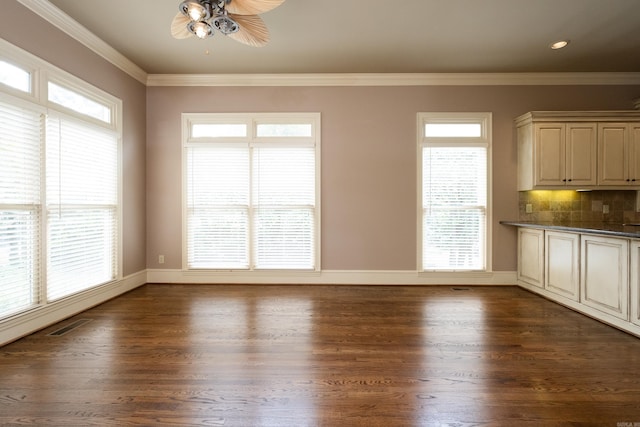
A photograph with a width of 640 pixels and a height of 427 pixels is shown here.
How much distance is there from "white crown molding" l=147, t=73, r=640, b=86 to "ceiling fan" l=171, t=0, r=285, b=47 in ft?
5.76

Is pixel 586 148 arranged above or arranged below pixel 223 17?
below

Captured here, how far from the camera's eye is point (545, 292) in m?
4.00

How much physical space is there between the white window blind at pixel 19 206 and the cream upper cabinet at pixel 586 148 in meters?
5.66

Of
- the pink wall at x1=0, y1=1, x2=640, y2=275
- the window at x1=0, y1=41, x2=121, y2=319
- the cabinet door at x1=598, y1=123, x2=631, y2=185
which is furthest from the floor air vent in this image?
the cabinet door at x1=598, y1=123, x2=631, y2=185

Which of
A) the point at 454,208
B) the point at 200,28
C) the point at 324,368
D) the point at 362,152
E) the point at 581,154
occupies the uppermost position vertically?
the point at 200,28

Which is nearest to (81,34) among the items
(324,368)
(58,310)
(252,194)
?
(252,194)

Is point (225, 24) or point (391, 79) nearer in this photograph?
point (225, 24)

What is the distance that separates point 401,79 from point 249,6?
9.04 feet

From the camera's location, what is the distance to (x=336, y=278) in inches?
183

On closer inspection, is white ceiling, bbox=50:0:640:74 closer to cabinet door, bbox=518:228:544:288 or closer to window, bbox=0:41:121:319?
window, bbox=0:41:121:319

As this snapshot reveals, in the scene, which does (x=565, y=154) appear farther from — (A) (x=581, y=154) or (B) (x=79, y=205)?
(B) (x=79, y=205)

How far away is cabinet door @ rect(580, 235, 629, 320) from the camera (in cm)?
297

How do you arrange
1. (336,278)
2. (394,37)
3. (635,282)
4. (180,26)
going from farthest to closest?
(336,278)
(394,37)
(635,282)
(180,26)

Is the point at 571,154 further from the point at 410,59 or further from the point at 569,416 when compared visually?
the point at 569,416
